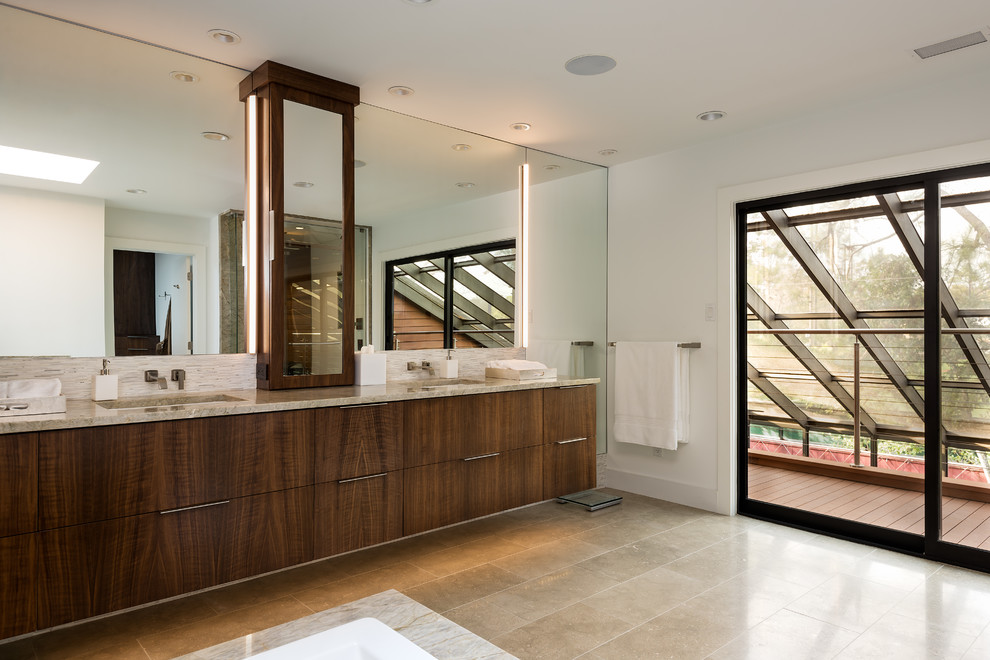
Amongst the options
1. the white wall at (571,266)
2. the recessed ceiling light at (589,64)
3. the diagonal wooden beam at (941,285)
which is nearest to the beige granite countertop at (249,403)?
the white wall at (571,266)

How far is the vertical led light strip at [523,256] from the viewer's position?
4297 mm

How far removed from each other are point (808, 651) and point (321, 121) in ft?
10.2

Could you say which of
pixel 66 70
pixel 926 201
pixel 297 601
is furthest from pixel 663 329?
pixel 66 70

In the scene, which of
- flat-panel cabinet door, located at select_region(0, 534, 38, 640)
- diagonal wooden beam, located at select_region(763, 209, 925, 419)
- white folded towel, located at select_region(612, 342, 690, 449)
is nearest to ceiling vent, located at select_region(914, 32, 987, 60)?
diagonal wooden beam, located at select_region(763, 209, 925, 419)

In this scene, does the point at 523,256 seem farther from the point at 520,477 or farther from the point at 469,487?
the point at 469,487

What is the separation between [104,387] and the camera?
8.51ft

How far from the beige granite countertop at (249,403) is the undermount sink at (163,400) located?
0.6 inches

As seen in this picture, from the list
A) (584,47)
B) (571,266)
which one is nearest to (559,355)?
(571,266)

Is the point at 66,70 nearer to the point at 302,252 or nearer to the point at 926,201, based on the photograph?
the point at 302,252

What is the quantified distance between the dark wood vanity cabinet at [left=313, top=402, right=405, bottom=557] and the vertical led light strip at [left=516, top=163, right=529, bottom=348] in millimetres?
1547

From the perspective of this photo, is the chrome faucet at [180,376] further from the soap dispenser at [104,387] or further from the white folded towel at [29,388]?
the white folded towel at [29,388]

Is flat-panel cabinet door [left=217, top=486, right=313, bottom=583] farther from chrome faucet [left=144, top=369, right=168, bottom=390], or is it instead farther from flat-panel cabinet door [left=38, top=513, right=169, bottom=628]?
chrome faucet [left=144, top=369, right=168, bottom=390]

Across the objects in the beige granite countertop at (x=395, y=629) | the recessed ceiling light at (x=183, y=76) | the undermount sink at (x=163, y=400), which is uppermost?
the recessed ceiling light at (x=183, y=76)

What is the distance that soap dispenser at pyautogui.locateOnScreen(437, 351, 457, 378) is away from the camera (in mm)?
3850
